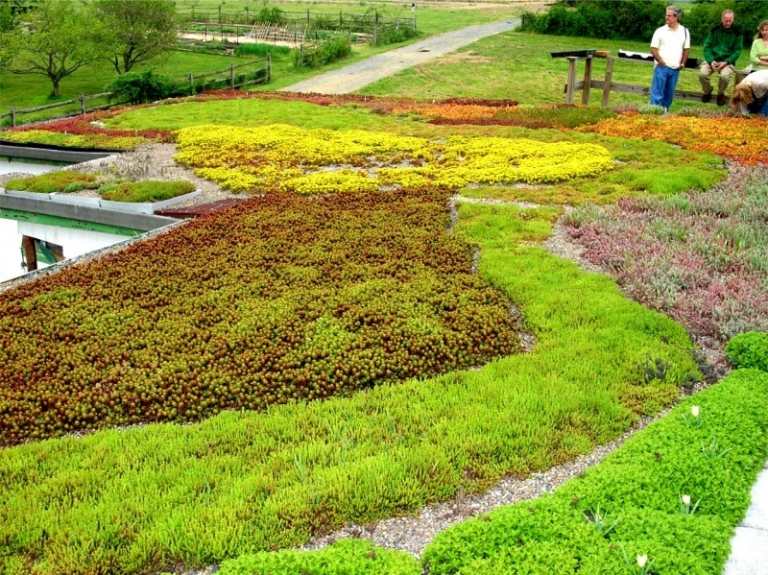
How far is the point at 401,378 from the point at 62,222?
12.5 meters

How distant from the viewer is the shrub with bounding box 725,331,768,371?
8.43 metres

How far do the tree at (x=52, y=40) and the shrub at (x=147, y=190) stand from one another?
36.1 m

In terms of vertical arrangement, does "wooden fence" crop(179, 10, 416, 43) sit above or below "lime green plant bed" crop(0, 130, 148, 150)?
above

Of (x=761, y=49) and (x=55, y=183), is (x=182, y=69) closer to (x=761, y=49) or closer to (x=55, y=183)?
(x=55, y=183)


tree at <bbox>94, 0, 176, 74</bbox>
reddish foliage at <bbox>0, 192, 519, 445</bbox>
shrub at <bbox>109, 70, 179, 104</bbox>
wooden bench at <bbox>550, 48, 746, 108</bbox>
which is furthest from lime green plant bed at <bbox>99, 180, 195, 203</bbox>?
tree at <bbox>94, 0, 176, 74</bbox>

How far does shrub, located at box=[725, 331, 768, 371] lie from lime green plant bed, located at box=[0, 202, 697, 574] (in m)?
0.51

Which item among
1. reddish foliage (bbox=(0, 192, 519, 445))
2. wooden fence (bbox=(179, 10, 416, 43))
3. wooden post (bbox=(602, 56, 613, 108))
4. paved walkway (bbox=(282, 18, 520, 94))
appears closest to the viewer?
reddish foliage (bbox=(0, 192, 519, 445))

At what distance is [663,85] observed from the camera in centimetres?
2409

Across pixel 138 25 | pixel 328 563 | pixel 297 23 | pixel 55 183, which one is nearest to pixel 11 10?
pixel 138 25

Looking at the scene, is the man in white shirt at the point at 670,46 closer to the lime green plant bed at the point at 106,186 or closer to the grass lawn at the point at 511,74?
the grass lawn at the point at 511,74

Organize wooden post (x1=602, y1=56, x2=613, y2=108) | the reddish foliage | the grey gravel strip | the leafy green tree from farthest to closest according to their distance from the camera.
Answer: the leafy green tree < wooden post (x1=602, y1=56, x2=613, y2=108) < the reddish foliage < the grey gravel strip

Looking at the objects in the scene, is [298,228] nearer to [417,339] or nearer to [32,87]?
[417,339]

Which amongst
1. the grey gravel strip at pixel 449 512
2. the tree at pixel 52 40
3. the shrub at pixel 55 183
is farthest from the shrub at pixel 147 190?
the tree at pixel 52 40

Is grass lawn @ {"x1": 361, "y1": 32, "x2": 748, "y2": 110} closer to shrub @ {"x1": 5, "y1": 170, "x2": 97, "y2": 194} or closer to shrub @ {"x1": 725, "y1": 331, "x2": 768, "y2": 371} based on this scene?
shrub @ {"x1": 5, "y1": 170, "x2": 97, "y2": 194}
